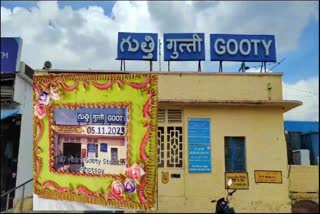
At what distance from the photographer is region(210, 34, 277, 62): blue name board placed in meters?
12.8

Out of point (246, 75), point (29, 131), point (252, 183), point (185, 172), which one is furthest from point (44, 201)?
point (246, 75)

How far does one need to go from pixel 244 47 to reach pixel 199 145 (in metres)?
3.68

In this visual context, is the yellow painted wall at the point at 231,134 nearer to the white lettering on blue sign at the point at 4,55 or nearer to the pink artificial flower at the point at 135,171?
the white lettering on blue sign at the point at 4,55

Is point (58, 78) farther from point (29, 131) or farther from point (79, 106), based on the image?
point (29, 131)

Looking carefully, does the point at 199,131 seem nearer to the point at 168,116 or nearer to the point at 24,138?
the point at 168,116

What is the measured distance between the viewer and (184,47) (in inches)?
504

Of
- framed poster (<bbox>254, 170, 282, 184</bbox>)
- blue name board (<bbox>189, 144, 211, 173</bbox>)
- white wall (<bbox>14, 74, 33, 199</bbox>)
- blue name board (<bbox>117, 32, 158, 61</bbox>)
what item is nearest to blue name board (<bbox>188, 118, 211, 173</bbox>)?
blue name board (<bbox>189, 144, 211, 173</bbox>)

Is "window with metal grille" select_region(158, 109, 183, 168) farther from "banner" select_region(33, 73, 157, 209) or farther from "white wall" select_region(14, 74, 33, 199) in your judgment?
"banner" select_region(33, 73, 157, 209)

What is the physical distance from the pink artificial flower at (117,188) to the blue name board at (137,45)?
6.78 metres

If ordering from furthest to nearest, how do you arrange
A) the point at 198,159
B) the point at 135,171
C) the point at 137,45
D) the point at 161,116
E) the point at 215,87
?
the point at 137,45, the point at 215,87, the point at 161,116, the point at 198,159, the point at 135,171

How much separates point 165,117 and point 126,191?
5.27 metres

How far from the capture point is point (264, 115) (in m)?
11.6

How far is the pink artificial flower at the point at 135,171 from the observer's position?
629 cm

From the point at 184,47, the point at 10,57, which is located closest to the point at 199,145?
the point at 184,47
